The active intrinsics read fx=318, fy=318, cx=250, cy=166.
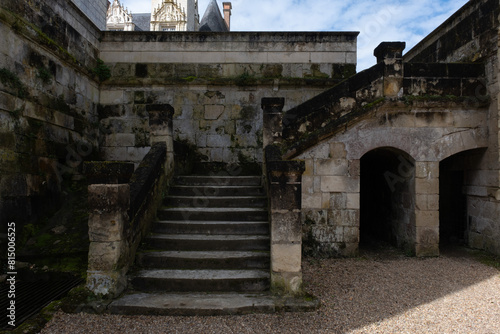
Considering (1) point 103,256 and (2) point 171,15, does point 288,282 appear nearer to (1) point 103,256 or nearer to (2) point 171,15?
(1) point 103,256

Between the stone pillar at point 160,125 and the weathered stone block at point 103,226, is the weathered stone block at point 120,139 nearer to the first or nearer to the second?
the stone pillar at point 160,125

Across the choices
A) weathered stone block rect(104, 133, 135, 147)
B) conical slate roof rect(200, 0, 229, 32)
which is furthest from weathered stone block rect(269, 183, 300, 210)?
conical slate roof rect(200, 0, 229, 32)

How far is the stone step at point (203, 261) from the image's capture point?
175 inches

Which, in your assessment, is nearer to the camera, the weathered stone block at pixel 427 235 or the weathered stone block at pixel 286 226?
the weathered stone block at pixel 286 226

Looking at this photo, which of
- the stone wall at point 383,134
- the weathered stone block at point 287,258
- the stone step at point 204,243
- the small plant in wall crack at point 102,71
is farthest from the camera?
the small plant in wall crack at point 102,71

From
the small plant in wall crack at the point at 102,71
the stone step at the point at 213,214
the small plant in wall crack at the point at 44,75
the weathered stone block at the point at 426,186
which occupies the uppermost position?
the small plant in wall crack at the point at 102,71

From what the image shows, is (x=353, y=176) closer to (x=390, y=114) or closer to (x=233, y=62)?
(x=390, y=114)

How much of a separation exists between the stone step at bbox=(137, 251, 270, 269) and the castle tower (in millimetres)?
25541

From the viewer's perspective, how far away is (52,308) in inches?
147

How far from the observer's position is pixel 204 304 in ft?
12.2

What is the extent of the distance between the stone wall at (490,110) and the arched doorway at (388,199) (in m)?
1.46

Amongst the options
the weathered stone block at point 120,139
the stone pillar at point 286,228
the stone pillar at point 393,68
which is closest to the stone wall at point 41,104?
the weathered stone block at point 120,139

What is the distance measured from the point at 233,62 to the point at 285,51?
4.58ft

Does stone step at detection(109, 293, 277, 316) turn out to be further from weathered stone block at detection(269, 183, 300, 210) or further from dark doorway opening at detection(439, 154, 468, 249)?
dark doorway opening at detection(439, 154, 468, 249)
